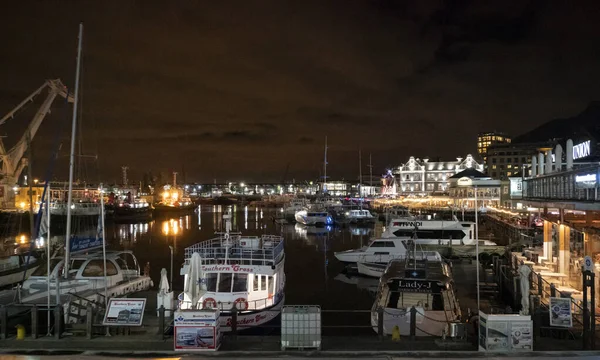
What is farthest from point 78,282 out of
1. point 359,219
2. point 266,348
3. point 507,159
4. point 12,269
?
point 507,159

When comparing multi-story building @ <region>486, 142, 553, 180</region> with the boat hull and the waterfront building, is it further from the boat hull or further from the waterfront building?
the boat hull

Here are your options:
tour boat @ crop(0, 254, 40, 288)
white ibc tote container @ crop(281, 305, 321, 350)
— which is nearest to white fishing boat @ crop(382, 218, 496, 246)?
tour boat @ crop(0, 254, 40, 288)

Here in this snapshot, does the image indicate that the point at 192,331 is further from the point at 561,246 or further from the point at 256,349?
the point at 561,246

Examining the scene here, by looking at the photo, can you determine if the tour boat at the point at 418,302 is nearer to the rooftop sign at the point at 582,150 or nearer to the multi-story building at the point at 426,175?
the rooftop sign at the point at 582,150

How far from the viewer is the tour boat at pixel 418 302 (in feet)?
56.7

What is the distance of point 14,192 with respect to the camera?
9825cm

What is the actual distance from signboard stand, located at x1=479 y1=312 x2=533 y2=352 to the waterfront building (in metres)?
84.8

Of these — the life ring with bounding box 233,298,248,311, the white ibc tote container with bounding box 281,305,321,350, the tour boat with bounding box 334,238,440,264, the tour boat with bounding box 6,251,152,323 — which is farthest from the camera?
the tour boat with bounding box 334,238,440,264

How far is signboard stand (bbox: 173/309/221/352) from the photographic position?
12.8 m

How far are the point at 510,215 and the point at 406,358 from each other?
5995 centimetres

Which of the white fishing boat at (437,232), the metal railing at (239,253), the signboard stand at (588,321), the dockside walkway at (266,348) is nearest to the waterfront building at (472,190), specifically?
the white fishing boat at (437,232)

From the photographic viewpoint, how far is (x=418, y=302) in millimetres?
18875

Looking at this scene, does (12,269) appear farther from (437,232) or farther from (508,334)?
(437,232)

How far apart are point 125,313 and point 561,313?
43.2 ft
